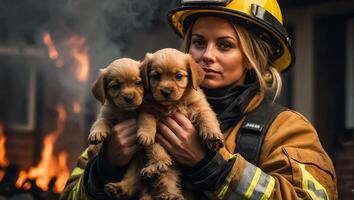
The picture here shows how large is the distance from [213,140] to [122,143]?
386mm

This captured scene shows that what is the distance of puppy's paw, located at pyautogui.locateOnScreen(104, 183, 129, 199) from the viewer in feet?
11.1

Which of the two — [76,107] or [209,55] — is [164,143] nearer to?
[209,55]

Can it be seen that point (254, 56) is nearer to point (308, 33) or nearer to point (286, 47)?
point (286, 47)

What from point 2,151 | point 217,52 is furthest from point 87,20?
point 217,52

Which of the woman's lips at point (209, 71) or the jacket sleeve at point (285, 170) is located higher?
the woman's lips at point (209, 71)

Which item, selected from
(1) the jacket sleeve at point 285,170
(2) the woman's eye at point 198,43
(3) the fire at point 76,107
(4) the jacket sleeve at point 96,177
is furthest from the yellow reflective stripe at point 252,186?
(3) the fire at point 76,107

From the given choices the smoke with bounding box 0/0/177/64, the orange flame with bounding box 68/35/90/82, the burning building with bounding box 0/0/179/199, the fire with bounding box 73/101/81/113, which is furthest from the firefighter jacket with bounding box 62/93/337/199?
the fire with bounding box 73/101/81/113

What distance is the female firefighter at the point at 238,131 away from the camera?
334 centimetres

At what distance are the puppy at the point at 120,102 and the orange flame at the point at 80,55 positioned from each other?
183 inches

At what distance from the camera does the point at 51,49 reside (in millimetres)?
8562

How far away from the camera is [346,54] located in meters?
7.54

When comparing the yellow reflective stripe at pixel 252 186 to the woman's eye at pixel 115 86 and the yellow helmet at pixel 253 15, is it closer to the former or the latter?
the woman's eye at pixel 115 86

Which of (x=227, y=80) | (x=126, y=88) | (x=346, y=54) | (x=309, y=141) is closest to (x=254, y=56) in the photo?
(x=227, y=80)

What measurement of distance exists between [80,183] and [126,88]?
1.85 ft
